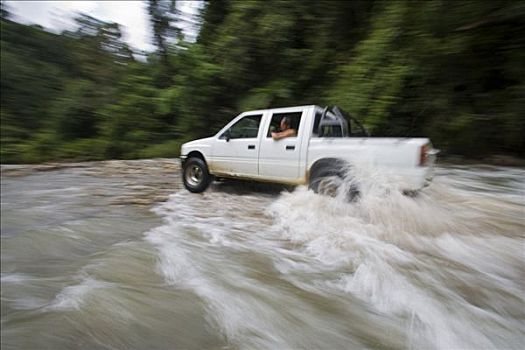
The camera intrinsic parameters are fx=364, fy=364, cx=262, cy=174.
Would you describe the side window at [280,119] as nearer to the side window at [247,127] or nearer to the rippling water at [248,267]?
the side window at [247,127]

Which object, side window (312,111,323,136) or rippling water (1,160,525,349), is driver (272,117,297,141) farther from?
rippling water (1,160,525,349)

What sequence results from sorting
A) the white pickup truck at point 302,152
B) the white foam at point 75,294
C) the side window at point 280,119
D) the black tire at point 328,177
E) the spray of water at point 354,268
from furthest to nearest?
the side window at point 280,119
the black tire at point 328,177
the white pickup truck at point 302,152
the spray of water at point 354,268
the white foam at point 75,294

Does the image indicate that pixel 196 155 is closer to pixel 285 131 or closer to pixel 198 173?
pixel 198 173

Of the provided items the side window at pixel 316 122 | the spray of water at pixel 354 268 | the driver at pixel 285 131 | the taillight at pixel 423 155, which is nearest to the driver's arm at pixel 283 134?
the driver at pixel 285 131

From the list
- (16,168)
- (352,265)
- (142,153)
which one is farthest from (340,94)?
(16,168)

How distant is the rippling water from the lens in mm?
652

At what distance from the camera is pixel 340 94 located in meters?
8.11

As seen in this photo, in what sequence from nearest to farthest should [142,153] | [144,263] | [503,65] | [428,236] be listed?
[144,263] < [142,153] < [428,236] < [503,65]

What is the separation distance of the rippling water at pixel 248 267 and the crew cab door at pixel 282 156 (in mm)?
263

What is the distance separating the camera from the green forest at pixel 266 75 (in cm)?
70

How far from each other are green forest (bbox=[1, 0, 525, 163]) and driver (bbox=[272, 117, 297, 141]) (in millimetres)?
471

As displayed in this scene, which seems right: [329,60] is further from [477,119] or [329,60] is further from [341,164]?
[341,164]

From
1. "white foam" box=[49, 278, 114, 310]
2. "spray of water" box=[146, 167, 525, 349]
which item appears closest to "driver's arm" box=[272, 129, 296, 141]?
"spray of water" box=[146, 167, 525, 349]

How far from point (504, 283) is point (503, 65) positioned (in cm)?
562
